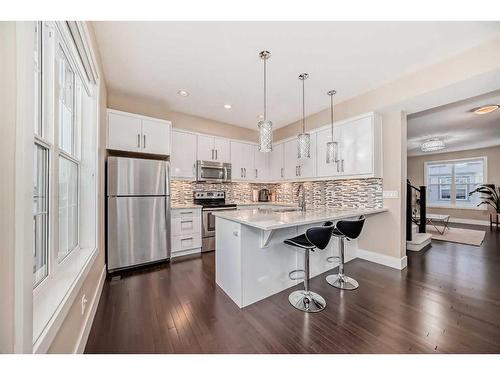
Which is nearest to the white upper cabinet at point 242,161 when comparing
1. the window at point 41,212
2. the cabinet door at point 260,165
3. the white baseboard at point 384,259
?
the cabinet door at point 260,165

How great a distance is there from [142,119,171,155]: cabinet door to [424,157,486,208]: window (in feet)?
30.9

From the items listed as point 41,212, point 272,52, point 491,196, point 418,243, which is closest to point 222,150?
point 272,52

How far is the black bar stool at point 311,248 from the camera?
6.11 feet

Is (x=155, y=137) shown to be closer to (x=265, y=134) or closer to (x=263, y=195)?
(x=265, y=134)

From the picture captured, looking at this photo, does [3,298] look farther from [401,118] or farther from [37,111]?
[401,118]

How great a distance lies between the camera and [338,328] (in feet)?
5.58

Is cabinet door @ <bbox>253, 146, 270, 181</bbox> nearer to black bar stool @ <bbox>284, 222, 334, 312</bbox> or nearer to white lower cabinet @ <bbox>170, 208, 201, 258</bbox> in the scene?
white lower cabinet @ <bbox>170, 208, 201, 258</bbox>

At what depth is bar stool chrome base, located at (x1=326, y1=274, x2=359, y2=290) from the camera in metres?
2.42

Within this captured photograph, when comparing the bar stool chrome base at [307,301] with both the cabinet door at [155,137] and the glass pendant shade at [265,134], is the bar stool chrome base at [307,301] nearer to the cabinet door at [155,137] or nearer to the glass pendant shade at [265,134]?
the glass pendant shade at [265,134]

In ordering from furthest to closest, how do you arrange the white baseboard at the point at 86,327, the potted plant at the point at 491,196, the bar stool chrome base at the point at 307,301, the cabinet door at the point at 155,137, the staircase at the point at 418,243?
the potted plant at the point at 491,196 < the staircase at the point at 418,243 < the cabinet door at the point at 155,137 < the bar stool chrome base at the point at 307,301 < the white baseboard at the point at 86,327

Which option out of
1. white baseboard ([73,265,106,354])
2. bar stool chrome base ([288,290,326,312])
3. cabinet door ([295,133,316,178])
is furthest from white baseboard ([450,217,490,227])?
white baseboard ([73,265,106,354])

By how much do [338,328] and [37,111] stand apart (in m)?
2.67

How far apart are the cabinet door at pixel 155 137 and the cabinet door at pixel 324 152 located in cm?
269
